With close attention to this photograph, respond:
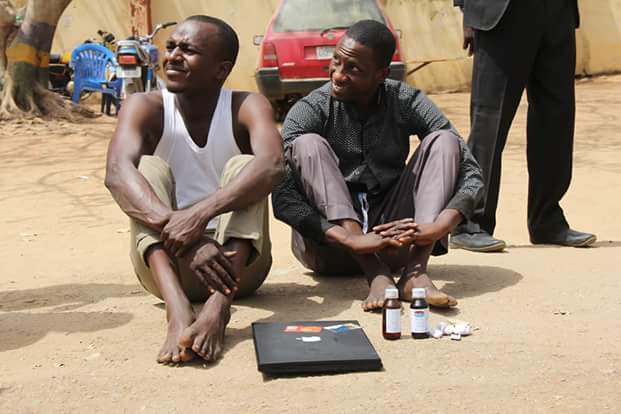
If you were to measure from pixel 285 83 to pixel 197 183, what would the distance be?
714 centimetres

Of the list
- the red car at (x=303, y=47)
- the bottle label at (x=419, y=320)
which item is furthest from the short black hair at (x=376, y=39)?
the red car at (x=303, y=47)

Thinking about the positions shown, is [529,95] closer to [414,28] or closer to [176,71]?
[176,71]

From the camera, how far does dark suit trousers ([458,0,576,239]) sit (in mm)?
4953

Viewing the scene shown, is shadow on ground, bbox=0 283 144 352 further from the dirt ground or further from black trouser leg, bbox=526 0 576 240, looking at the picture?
black trouser leg, bbox=526 0 576 240

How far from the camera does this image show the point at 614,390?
2.89 m

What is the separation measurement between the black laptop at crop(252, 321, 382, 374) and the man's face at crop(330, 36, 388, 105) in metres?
1.10

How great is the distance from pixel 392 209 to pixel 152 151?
1022 mm

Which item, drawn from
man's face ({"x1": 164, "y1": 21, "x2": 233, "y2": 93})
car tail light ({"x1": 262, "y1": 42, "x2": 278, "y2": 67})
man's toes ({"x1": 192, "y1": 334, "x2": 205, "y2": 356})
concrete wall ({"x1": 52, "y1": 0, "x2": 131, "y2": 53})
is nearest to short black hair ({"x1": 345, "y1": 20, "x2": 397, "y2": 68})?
man's face ({"x1": 164, "y1": 21, "x2": 233, "y2": 93})

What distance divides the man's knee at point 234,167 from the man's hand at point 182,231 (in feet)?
0.89

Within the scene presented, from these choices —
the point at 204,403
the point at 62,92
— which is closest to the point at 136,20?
the point at 62,92

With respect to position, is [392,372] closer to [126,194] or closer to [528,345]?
[528,345]

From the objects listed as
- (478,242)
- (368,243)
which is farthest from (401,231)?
(478,242)

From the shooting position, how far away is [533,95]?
520cm

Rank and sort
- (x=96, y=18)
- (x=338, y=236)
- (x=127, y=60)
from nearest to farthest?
(x=338, y=236) → (x=127, y=60) → (x=96, y=18)
